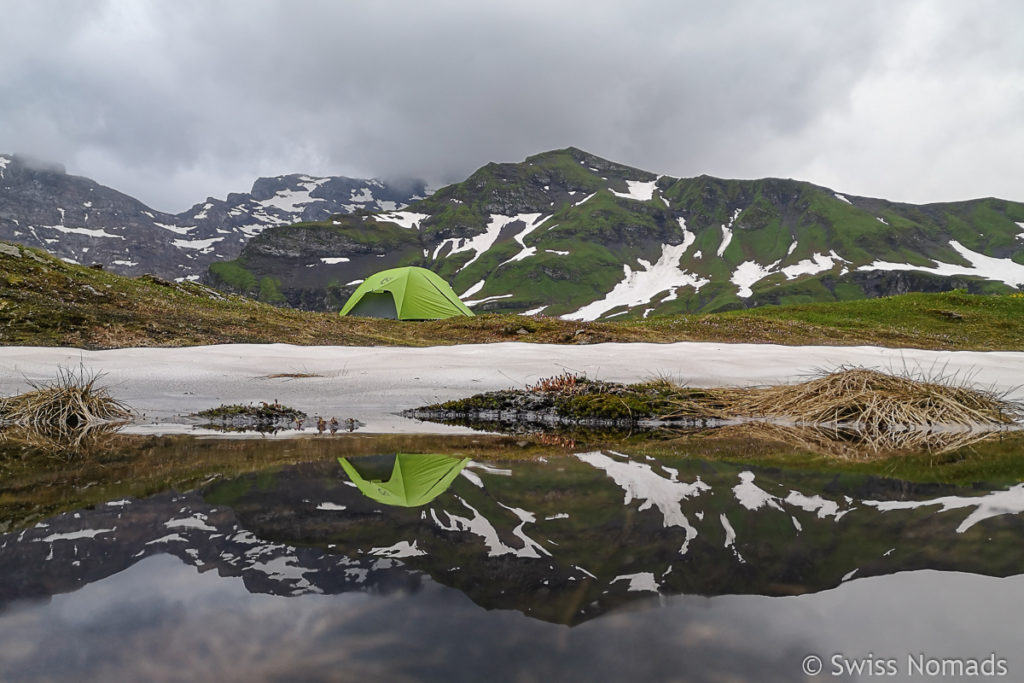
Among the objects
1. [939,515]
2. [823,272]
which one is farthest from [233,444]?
[823,272]

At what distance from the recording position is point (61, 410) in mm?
7297

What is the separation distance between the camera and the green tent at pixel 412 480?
3.56 metres

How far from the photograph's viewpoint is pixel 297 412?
782cm

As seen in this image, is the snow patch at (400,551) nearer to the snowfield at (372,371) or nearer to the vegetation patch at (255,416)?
the snowfield at (372,371)

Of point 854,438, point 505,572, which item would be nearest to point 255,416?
point 505,572

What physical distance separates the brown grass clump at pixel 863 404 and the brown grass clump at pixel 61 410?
735cm

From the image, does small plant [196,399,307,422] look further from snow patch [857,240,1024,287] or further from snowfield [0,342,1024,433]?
snow patch [857,240,1024,287]

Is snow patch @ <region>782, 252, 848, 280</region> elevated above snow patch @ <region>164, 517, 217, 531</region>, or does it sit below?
above

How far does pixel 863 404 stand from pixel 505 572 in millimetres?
7234

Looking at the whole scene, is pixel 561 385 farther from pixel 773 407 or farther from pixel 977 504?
pixel 977 504

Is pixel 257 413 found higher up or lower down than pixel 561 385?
lower down

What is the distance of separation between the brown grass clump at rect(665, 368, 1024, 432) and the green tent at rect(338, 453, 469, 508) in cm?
430

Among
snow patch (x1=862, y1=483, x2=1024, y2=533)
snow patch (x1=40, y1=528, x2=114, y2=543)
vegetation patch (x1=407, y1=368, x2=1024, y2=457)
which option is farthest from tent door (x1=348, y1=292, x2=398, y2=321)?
snow patch (x1=862, y1=483, x2=1024, y2=533)

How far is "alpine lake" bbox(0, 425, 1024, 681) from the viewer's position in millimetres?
1793
